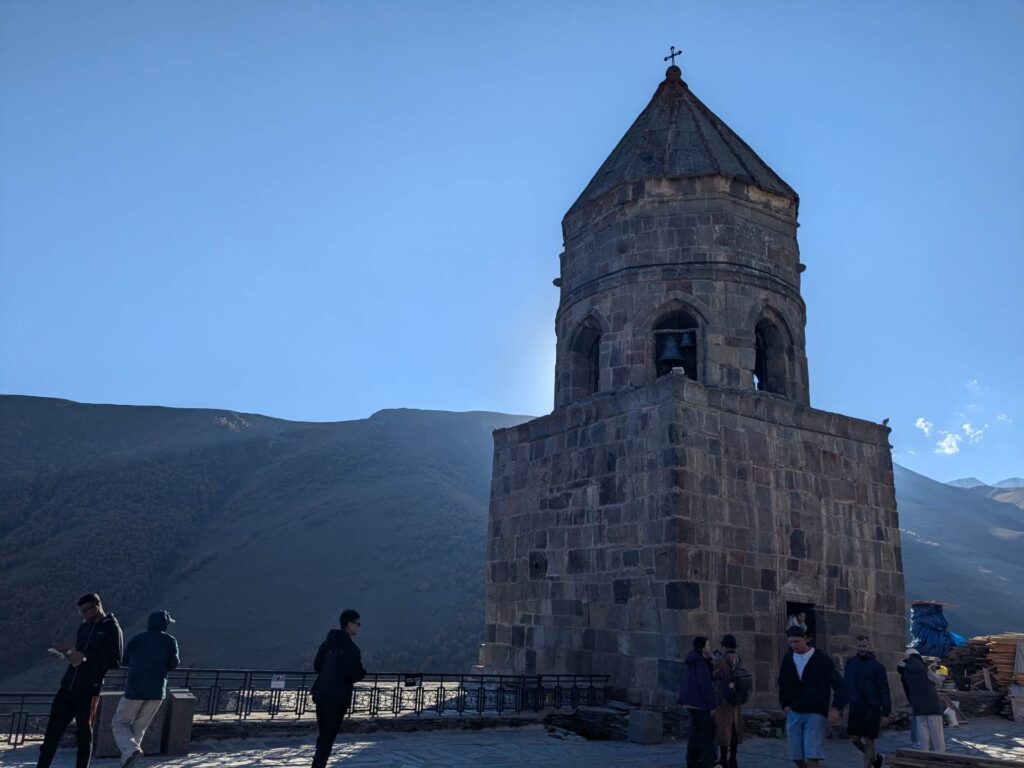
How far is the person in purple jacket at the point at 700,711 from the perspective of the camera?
773 centimetres

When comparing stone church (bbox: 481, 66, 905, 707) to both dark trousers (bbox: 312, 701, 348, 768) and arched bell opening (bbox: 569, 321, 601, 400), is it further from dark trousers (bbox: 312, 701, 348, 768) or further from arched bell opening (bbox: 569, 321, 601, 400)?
dark trousers (bbox: 312, 701, 348, 768)

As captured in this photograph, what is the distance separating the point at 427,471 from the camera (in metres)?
57.9

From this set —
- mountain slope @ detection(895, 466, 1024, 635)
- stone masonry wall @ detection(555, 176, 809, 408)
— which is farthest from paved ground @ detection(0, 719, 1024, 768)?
mountain slope @ detection(895, 466, 1024, 635)

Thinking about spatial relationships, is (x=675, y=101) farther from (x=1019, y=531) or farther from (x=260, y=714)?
(x=1019, y=531)

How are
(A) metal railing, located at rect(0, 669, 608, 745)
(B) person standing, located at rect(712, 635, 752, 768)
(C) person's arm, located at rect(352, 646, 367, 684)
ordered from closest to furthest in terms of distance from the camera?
(C) person's arm, located at rect(352, 646, 367, 684), (B) person standing, located at rect(712, 635, 752, 768), (A) metal railing, located at rect(0, 669, 608, 745)

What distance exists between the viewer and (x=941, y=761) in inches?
287

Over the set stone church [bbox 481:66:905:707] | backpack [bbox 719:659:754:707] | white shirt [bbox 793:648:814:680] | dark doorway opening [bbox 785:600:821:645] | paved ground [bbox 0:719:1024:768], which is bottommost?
paved ground [bbox 0:719:1024:768]

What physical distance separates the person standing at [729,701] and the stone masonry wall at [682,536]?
82.9 inches

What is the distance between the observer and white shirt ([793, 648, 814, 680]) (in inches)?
288

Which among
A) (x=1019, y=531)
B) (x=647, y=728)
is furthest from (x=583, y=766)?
(x=1019, y=531)

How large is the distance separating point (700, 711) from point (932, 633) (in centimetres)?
1466

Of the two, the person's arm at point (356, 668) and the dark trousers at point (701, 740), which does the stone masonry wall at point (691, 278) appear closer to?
the dark trousers at point (701, 740)

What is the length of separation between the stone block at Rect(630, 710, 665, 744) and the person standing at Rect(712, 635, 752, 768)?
1.57 m

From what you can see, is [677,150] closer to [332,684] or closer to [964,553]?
[332,684]
